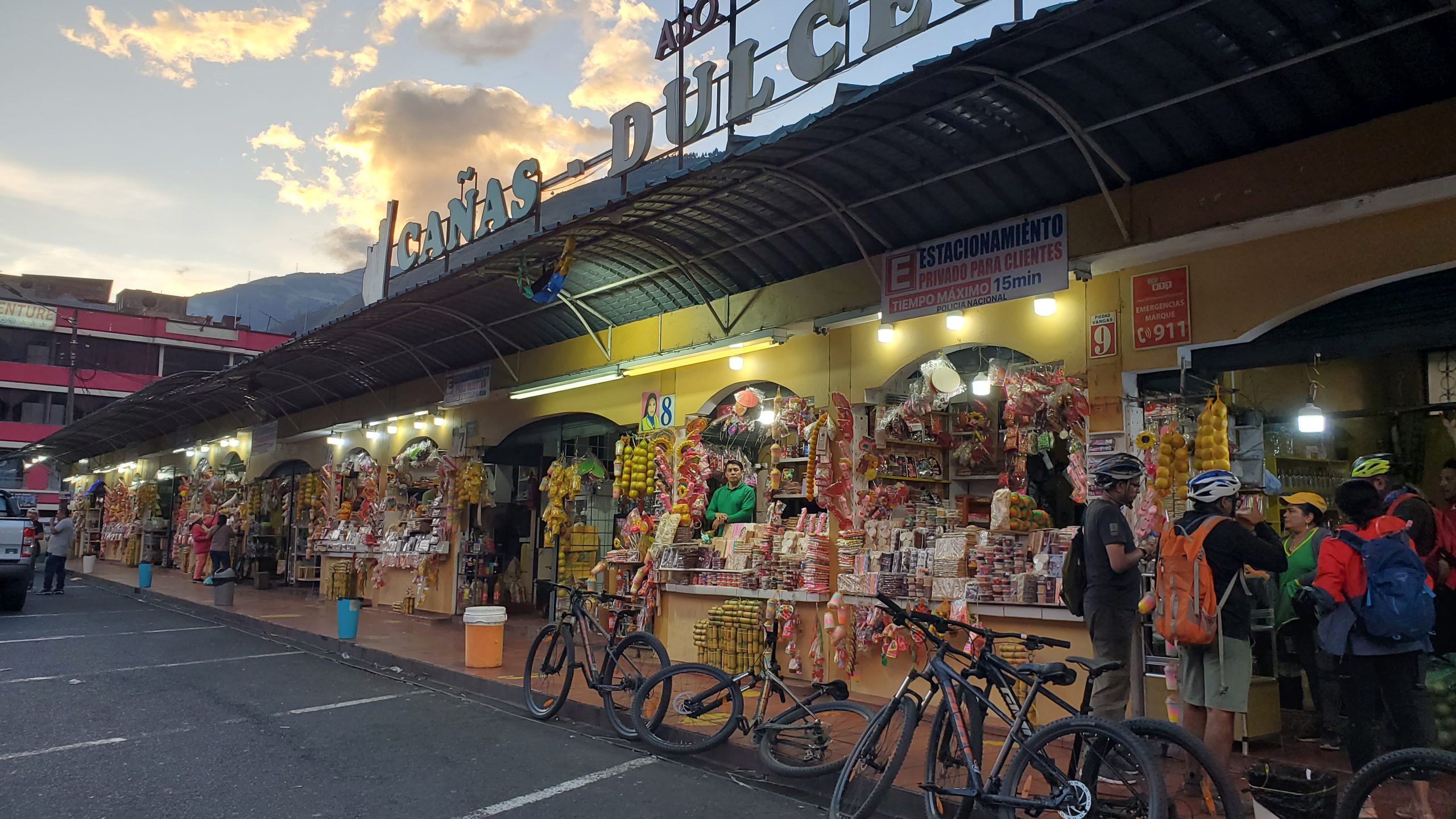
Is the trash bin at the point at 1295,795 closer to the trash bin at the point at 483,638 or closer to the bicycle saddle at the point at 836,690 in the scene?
the bicycle saddle at the point at 836,690

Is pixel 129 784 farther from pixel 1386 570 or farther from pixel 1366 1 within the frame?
pixel 1366 1

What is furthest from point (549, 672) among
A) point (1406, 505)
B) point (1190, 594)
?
point (1406, 505)

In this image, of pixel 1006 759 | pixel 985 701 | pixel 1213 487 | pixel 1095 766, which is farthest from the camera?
pixel 1213 487

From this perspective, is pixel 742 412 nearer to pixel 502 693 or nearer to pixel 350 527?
pixel 502 693

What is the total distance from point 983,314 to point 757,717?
4.21 metres

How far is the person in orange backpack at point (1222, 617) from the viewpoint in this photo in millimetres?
5352

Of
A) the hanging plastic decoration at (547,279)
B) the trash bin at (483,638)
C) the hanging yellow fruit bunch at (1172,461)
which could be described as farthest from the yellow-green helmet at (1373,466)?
the trash bin at (483,638)

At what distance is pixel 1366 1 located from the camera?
17.0 ft

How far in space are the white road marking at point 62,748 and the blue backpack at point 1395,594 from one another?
870 cm

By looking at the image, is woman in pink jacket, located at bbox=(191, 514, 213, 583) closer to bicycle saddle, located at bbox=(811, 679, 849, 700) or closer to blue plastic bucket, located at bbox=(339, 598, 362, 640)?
blue plastic bucket, located at bbox=(339, 598, 362, 640)

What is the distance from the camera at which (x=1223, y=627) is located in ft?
18.1

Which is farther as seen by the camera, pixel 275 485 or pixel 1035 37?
pixel 275 485

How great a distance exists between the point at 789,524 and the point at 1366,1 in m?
7.01

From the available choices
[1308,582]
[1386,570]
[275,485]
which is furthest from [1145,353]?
[275,485]
